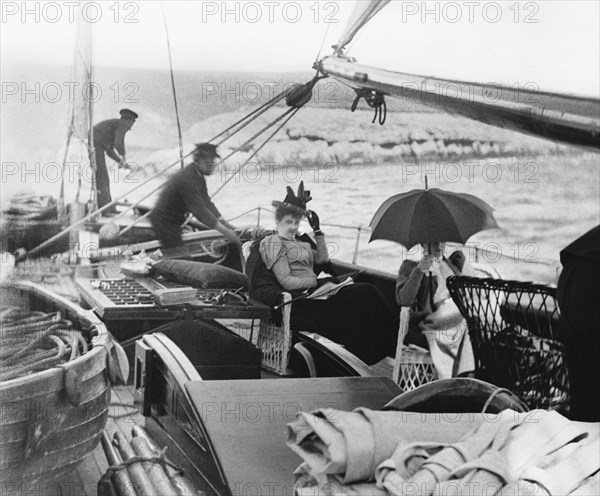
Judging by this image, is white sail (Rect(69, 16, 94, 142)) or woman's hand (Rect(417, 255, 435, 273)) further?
woman's hand (Rect(417, 255, 435, 273))

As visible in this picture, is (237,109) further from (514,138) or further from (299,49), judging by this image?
(514,138)

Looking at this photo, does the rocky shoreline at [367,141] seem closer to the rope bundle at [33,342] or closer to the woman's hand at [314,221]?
the woman's hand at [314,221]

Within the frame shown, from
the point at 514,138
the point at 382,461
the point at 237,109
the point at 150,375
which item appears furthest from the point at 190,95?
the point at 382,461

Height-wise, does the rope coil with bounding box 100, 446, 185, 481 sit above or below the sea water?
below

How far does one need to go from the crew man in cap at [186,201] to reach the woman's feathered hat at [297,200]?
182mm

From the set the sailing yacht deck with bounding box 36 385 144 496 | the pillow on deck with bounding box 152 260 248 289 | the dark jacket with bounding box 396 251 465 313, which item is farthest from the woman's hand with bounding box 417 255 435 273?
the sailing yacht deck with bounding box 36 385 144 496

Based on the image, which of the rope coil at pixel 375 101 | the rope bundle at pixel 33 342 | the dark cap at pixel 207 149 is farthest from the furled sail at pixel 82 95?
the rope coil at pixel 375 101

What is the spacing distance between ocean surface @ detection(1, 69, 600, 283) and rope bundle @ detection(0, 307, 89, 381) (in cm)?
32

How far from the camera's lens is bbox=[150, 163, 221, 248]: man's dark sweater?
94.2 inches

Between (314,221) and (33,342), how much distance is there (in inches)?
32.3

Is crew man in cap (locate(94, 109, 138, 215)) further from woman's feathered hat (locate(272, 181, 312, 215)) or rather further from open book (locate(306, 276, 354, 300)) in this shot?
open book (locate(306, 276, 354, 300))

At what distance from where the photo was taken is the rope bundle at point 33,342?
2.37 metres

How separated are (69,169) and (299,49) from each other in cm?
69

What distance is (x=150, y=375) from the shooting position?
2404 millimetres
